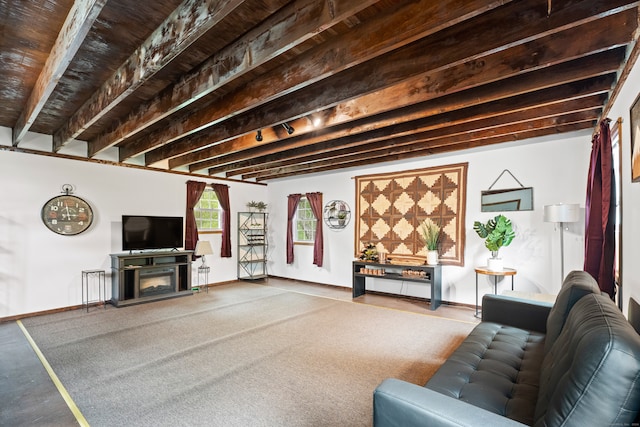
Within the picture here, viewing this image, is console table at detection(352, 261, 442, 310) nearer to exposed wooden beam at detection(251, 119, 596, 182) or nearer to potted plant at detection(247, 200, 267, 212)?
exposed wooden beam at detection(251, 119, 596, 182)

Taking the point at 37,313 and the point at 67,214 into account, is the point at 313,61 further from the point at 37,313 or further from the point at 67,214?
the point at 37,313

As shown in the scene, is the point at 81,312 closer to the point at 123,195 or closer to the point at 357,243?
the point at 123,195

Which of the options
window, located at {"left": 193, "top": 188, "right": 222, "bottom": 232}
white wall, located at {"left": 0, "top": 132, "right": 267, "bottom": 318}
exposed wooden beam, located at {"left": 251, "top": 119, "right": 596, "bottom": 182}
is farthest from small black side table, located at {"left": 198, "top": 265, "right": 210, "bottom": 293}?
exposed wooden beam, located at {"left": 251, "top": 119, "right": 596, "bottom": 182}

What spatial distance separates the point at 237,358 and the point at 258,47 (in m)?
2.80

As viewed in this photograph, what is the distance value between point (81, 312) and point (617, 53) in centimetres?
682

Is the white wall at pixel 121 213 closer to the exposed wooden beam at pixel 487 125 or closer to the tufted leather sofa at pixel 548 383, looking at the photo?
the exposed wooden beam at pixel 487 125

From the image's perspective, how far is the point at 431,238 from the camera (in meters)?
5.21

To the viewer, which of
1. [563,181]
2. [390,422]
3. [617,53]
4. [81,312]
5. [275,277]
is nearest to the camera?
[390,422]

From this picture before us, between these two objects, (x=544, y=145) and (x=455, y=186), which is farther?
(x=455, y=186)

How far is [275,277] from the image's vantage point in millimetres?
7766

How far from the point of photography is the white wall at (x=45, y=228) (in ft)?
14.4

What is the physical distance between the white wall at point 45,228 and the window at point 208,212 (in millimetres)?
871

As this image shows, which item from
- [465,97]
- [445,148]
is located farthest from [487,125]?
[445,148]

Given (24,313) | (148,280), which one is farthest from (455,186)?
(24,313)
